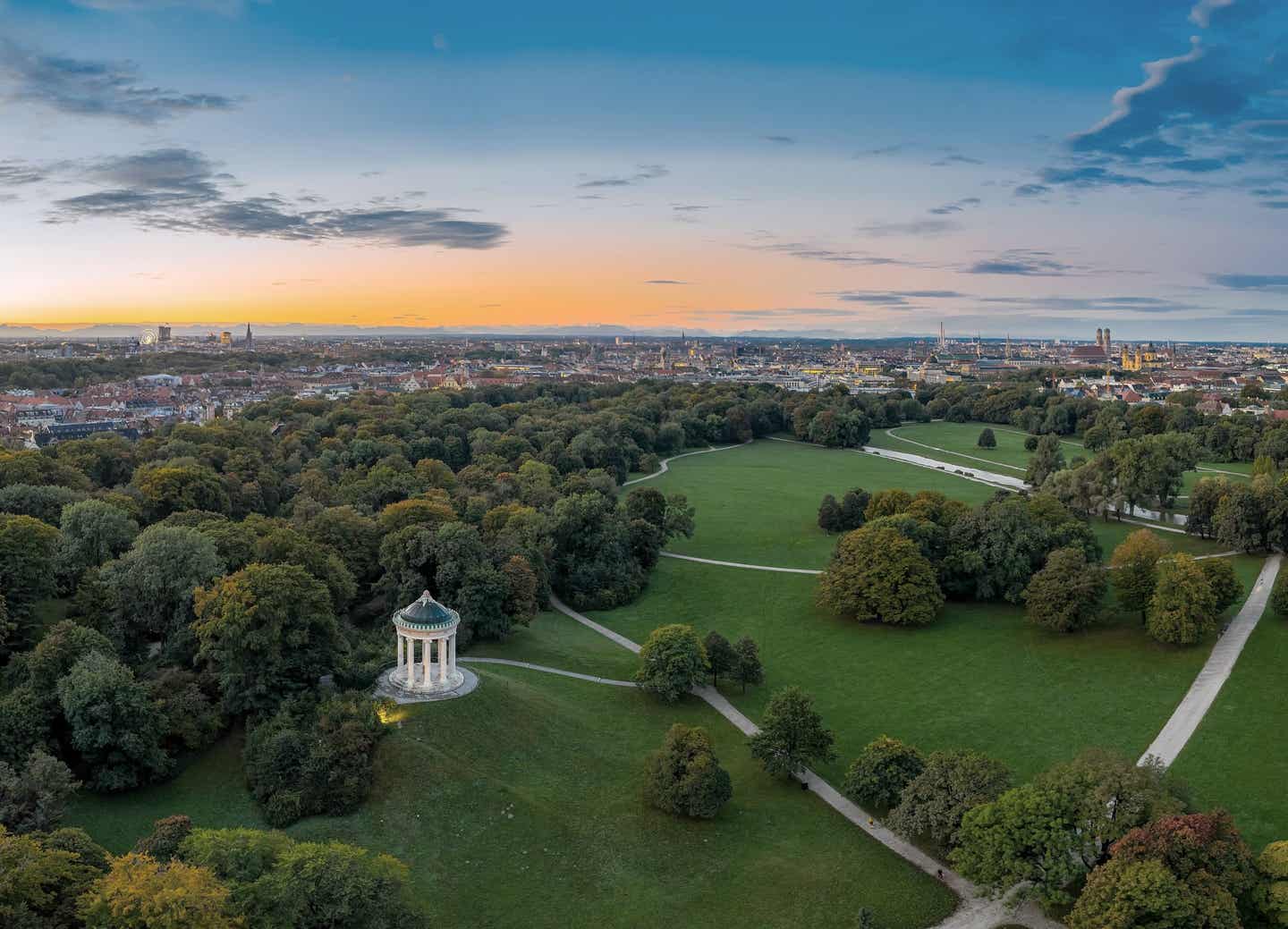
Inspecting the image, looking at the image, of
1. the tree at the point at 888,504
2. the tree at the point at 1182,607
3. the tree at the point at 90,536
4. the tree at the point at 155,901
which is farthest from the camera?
the tree at the point at 888,504

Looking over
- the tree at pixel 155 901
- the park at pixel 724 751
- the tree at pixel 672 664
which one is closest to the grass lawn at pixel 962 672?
the park at pixel 724 751

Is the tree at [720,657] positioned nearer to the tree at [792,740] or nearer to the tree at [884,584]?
the tree at [792,740]

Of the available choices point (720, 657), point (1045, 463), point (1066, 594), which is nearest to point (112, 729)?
point (720, 657)

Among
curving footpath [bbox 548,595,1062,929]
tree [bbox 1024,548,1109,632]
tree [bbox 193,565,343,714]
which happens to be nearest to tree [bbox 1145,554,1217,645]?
tree [bbox 1024,548,1109,632]


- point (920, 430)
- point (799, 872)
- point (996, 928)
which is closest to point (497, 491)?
point (799, 872)

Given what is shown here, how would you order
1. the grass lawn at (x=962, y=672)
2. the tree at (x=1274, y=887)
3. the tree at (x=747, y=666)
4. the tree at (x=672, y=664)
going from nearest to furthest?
the tree at (x=1274, y=887), the grass lawn at (x=962, y=672), the tree at (x=672, y=664), the tree at (x=747, y=666)

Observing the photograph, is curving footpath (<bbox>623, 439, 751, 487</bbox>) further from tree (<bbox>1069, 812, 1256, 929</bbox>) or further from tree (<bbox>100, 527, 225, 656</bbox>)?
tree (<bbox>1069, 812, 1256, 929</bbox>)

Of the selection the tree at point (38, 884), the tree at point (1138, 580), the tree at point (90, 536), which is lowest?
the tree at point (38, 884)
